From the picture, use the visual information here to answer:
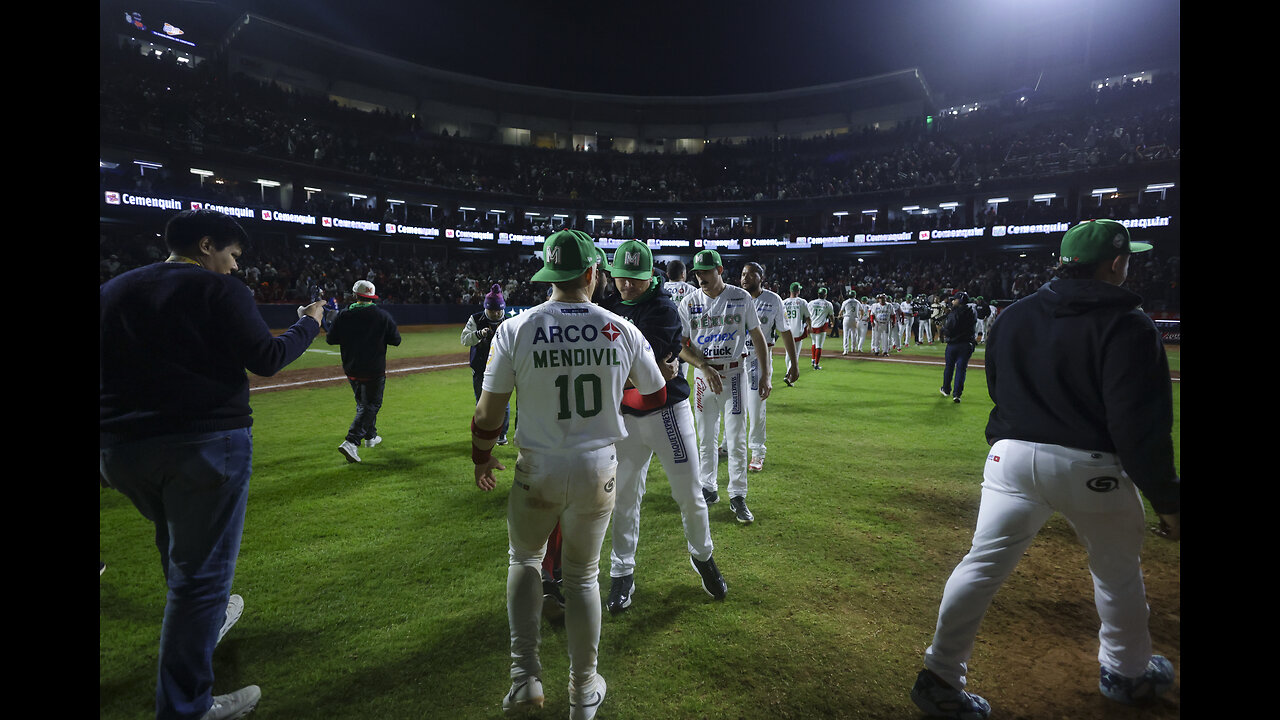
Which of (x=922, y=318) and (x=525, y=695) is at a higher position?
(x=922, y=318)

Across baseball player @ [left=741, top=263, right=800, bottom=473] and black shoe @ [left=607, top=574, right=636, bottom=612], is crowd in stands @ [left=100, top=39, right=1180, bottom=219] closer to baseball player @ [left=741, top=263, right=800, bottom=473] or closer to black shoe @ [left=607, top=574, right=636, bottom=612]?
baseball player @ [left=741, top=263, right=800, bottom=473]

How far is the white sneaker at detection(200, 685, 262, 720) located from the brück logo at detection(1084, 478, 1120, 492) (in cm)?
454

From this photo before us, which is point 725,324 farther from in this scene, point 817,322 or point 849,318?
point 849,318

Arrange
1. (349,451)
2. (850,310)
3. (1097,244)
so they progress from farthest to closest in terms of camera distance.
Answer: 1. (850,310)
2. (349,451)
3. (1097,244)

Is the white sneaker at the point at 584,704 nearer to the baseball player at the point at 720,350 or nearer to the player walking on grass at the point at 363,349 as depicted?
the baseball player at the point at 720,350

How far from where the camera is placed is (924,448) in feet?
27.7

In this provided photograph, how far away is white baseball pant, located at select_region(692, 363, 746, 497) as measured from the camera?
587 cm

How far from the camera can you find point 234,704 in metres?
3.02

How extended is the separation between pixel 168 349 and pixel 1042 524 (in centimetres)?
439

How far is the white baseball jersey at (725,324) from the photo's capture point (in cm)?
605

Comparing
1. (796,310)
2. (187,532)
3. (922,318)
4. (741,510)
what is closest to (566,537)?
(187,532)

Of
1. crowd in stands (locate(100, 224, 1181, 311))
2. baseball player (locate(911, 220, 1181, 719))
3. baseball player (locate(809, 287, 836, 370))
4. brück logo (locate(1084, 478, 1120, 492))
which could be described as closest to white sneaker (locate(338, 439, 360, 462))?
baseball player (locate(911, 220, 1181, 719))

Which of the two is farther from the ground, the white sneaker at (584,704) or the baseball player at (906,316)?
the baseball player at (906,316)

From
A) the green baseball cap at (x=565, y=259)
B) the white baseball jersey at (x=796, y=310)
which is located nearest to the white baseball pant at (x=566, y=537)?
the green baseball cap at (x=565, y=259)
